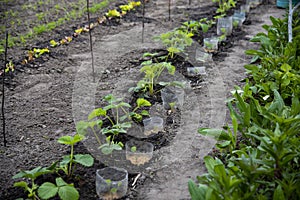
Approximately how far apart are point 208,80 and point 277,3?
348cm

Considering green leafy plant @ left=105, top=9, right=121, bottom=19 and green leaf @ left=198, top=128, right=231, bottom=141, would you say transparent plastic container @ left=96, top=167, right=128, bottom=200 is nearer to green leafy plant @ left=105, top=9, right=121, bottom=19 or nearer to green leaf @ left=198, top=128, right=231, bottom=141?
green leaf @ left=198, top=128, right=231, bottom=141

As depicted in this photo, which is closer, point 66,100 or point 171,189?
point 171,189

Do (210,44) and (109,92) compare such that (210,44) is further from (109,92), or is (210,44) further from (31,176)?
(31,176)

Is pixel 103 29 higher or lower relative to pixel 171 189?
higher

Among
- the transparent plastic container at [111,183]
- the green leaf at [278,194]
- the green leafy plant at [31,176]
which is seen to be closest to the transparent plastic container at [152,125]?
the transparent plastic container at [111,183]

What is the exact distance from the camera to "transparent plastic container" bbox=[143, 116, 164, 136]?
3.61 m

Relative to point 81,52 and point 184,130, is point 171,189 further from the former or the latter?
point 81,52

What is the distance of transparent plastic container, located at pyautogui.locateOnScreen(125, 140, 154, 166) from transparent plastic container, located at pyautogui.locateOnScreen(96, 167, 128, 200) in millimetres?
281

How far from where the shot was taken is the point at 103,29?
6160 mm

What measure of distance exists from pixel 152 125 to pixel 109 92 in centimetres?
101

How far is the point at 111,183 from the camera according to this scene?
2803 millimetres

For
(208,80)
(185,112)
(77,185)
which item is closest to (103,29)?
(208,80)

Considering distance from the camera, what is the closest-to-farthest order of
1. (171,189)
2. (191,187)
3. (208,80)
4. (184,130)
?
(191,187), (171,189), (184,130), (208,80)

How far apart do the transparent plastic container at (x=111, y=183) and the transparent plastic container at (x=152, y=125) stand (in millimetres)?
715
